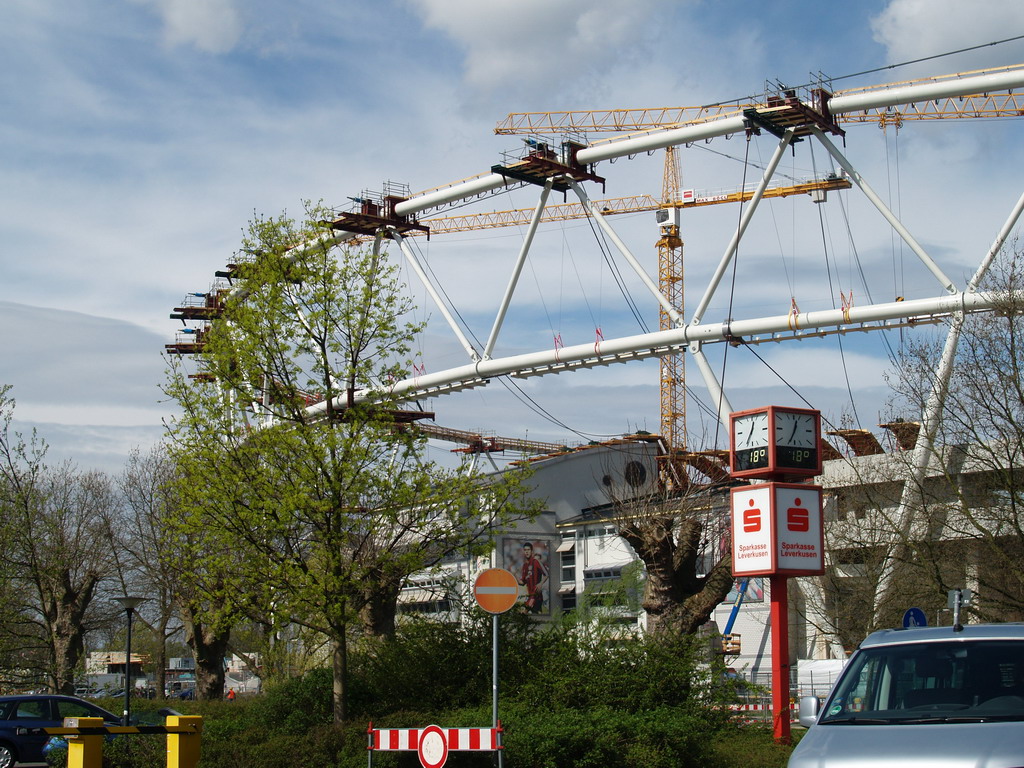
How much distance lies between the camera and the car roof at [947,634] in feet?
27.4

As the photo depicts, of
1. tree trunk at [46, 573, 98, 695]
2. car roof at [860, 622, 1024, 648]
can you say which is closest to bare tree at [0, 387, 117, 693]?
tree trunk at [46, 573, 98, 695]

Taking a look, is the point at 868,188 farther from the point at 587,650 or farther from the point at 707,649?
the point at 587,650

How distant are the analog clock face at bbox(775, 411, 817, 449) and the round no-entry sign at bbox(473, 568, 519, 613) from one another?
6.58 meters

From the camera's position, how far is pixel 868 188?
110 feet

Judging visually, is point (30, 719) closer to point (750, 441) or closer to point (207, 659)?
point (207, 659)

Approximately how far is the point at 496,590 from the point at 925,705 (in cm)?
734

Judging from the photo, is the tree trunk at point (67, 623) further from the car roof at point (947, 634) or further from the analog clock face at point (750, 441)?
the car roof at point (947, 634)

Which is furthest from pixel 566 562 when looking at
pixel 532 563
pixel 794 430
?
pixel 794 430

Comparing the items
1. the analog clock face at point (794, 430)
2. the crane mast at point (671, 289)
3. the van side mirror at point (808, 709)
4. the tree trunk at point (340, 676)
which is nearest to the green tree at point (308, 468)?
the tree trunk at point (340, 676)

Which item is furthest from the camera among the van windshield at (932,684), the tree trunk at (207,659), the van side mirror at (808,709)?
the tree trunk at (207,659)

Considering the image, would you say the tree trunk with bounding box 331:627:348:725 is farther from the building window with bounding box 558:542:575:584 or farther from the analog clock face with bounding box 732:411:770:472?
the building window with bounding box 558:542:575:584

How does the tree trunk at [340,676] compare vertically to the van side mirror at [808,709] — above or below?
below

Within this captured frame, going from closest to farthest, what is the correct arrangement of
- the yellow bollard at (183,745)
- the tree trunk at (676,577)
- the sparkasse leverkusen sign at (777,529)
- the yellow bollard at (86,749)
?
1. the yellow bollard at (86,749)
2. the yellow bollard at (183,745)
3. the sparkasse leverkusen sign at (777,529)
4. the tree trunk at (676,577)

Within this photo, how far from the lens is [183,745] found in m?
15.8
